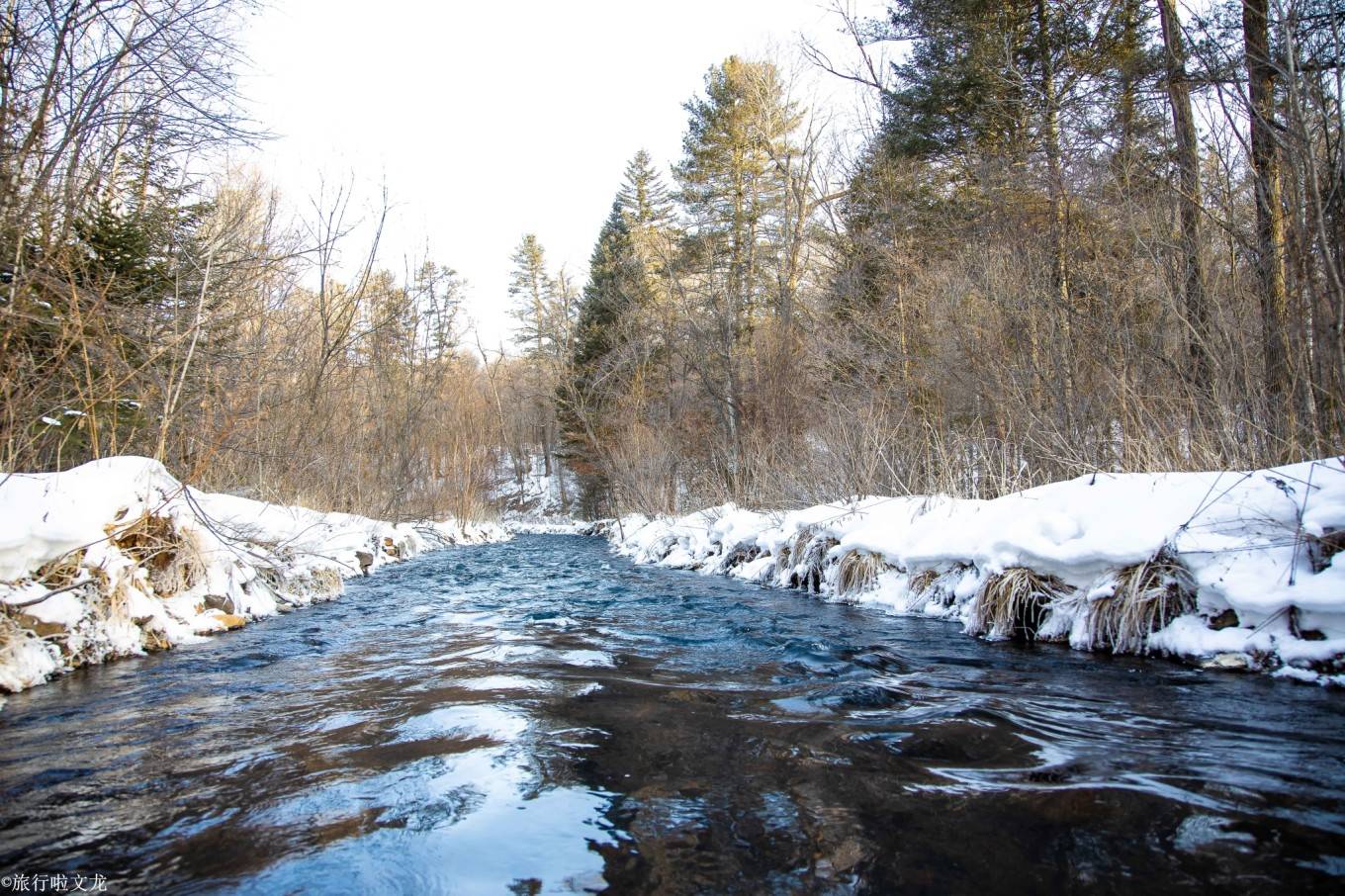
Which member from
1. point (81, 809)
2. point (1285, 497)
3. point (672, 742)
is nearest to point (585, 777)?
point (672, 742)

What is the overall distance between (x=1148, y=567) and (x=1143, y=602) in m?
0.21

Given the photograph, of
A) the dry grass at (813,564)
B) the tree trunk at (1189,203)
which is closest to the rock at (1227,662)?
the tree trunk at (1189,203)

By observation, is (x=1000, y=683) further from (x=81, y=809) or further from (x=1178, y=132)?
(x=1178, y=132)

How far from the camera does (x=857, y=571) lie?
674 cm

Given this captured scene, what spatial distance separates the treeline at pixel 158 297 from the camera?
4594 millimetres

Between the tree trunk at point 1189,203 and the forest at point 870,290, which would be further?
the tree trunk at point 1189,203

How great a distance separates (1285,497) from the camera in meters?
3.58

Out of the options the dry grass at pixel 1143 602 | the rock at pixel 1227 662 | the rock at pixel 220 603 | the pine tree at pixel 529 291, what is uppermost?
the pine tree at pixel 529 291

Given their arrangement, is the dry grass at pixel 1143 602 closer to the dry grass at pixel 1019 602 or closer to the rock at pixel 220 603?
the dry grass at pixel 1019 602

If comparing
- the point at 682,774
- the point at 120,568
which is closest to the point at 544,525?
the point at 120,568

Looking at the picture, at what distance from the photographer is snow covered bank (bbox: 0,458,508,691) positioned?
3891mm

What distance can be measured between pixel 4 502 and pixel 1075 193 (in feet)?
30.8

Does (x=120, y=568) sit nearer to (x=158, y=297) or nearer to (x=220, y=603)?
(x=220, y=603)

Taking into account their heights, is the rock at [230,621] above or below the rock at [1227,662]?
below
